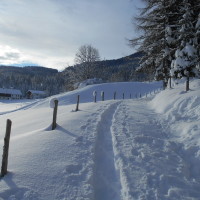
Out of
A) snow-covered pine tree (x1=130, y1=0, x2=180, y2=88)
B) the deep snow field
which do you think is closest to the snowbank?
the deep snow field

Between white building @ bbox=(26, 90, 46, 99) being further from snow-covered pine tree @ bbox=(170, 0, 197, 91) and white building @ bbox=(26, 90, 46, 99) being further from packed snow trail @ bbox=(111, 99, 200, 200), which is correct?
packed snow trail @ bbox=(111, 99, 200, 200)

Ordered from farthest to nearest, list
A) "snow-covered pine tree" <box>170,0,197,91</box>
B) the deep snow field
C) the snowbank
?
"snow-covered pine tree" <box>170,0,197,91</box>, the snowbank, the deep snow field

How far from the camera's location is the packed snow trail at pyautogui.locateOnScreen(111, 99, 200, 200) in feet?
16.4

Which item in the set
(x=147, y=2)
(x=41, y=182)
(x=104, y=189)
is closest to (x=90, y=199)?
(x=104, y=189)

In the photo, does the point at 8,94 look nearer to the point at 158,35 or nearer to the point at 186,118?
the point at 158,35

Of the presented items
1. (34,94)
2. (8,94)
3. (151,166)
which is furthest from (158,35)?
(34,94)

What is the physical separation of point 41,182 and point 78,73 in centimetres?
4566

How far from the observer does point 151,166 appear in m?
6.18

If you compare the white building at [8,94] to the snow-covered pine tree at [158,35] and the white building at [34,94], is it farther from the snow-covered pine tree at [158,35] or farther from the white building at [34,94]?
the snow-covered pine tree at [158,35]

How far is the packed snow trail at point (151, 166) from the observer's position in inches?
196

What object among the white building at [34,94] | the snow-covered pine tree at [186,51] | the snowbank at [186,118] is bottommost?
the white building at [34,94]

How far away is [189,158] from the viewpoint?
6.69 metres

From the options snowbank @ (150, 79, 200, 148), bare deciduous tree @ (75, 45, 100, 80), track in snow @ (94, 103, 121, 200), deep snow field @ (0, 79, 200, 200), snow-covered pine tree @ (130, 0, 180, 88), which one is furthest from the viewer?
bare deciduous tree @ (75, 45, 100, 80)

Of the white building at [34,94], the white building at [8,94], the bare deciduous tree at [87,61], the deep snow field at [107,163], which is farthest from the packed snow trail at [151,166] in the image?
the white building at [34,94]
